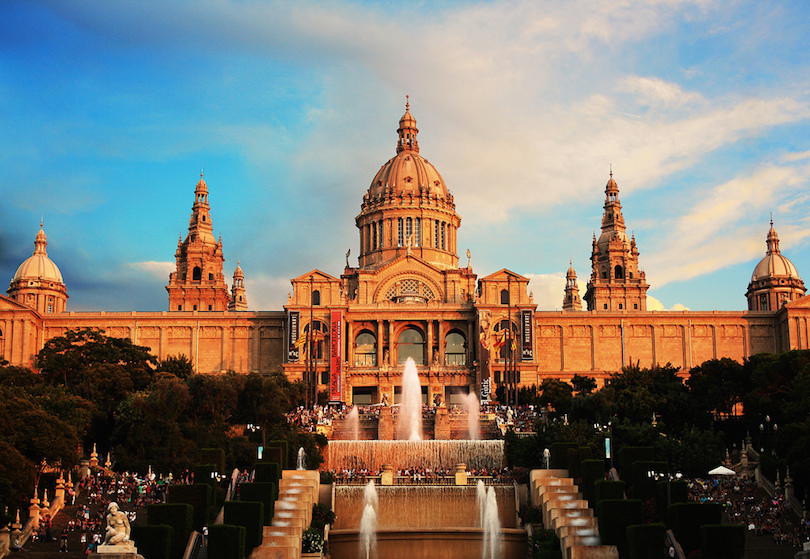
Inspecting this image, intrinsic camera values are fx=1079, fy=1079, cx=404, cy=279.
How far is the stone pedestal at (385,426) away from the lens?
3164 inches

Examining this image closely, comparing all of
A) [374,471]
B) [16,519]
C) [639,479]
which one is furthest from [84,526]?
[639,479]

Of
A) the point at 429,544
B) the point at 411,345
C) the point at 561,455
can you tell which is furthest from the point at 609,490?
the point at 411,345

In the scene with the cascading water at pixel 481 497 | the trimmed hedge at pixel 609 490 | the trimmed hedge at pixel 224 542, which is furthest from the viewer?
the cascading water at pixel 481 497

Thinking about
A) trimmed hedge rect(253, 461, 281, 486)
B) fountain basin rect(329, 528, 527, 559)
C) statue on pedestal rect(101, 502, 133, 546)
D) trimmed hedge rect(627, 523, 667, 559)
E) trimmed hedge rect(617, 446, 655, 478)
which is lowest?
fountain basin rect(329, 528, 527, 559)

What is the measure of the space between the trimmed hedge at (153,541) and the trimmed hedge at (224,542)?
2.13 metres

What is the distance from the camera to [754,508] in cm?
5872

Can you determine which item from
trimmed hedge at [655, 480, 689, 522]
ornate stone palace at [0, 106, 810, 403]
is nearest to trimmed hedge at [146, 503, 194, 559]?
trimmed hedge at [655, 480, 689, 522]

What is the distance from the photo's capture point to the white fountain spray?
56750mm

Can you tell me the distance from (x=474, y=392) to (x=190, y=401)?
33.8 metres

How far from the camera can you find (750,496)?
61938 mm

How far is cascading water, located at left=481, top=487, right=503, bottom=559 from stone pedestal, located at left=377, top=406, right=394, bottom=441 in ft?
65.4

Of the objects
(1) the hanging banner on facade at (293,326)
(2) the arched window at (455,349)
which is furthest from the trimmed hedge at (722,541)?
(2) the arched window at (455,349)

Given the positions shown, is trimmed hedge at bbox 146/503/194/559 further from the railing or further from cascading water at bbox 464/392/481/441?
cascading water at bbox 464/392/481/441

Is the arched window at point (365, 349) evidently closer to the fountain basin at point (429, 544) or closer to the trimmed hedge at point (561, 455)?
the trimmed hedge at point (561, 455)
